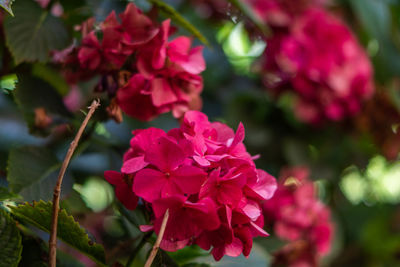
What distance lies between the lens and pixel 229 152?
0.38 meters


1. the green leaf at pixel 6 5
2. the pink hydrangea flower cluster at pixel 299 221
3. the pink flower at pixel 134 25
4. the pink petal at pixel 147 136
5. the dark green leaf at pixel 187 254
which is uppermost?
the green leaf at pixel 6 5

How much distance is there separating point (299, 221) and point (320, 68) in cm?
34

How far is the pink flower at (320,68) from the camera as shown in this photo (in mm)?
994

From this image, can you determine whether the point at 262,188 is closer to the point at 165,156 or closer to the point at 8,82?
the point at 165,156

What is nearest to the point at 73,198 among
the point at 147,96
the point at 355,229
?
the point at 147,96

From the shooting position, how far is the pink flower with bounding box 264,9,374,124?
99 cm

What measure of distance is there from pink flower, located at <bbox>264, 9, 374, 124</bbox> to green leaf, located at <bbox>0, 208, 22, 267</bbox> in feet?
2.53

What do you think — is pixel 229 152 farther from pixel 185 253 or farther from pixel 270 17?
pixel 270 17

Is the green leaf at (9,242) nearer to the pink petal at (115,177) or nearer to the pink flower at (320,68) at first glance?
the pink petal at (115,177)

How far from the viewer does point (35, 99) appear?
0.56 metres

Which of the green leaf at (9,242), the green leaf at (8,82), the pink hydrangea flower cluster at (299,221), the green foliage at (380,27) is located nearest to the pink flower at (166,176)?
the green leaf at (9,242)

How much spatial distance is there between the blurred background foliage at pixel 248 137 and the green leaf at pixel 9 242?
7cm

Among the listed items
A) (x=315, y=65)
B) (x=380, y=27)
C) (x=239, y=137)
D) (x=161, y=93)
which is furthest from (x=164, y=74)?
(x=380, y=27)

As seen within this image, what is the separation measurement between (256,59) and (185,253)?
726mm
